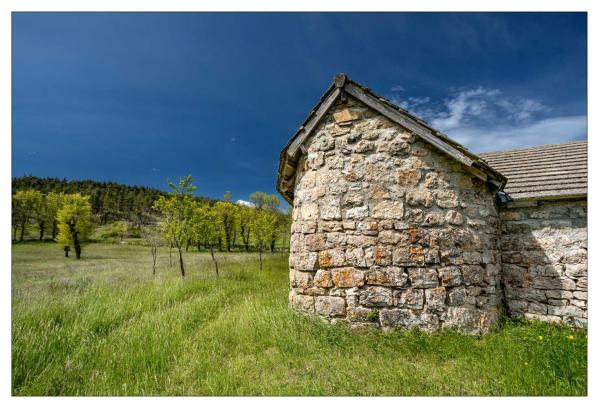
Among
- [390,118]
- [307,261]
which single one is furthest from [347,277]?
[390,118]

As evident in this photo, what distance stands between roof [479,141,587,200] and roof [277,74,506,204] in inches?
49.3

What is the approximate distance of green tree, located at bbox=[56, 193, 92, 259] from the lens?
2748 centimetres

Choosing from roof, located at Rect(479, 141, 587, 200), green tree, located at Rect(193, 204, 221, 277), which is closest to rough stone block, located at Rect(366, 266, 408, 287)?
roof, located at Rect(479, 141, 587, 200)

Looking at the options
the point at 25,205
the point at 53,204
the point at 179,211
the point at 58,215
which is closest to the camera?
the point at 179,211

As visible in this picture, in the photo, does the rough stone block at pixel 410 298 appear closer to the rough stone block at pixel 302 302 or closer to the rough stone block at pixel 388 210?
the rough stone block at pixel 388 210

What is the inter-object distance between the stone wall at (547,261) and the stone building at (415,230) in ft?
0.06

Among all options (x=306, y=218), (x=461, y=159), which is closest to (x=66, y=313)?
(x=306, y=218)

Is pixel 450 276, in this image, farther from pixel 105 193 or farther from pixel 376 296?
pixel 105 193

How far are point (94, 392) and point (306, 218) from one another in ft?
13.4

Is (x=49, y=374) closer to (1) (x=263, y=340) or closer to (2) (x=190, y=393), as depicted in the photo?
(2) (x=190, y=393)

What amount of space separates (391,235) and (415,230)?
17.7 inches

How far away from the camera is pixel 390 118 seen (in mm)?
5078

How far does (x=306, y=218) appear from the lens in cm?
542

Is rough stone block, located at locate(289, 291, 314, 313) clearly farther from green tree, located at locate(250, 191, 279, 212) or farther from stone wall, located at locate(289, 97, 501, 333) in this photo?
green tree, located at locate(250, 191, 279, 212)
